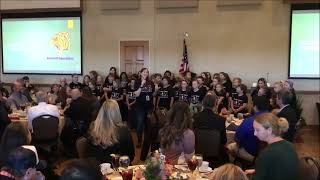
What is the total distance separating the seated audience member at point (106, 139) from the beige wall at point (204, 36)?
25.0 ft

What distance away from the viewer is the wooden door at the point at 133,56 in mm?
11938

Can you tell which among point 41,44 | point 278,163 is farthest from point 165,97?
point 278,163

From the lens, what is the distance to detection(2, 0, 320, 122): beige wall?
10.9m

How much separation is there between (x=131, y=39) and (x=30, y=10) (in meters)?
3.43

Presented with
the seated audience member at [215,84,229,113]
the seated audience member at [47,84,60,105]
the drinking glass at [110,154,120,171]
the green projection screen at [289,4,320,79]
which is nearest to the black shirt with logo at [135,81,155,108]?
the seated audience member at [215,84,229,113]

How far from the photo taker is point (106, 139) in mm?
3994

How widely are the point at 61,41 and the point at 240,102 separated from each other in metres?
6.53

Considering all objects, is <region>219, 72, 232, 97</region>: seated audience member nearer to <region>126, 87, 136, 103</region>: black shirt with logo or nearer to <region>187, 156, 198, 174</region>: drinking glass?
<region>126, 87, 136, 103</region>: black shirt with logo

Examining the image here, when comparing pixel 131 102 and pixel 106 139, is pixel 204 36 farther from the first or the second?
pixel 106 139

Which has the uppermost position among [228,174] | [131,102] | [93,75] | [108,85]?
[93,75]

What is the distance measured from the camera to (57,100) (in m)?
8.91

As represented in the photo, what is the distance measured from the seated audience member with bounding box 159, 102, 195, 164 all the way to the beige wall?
7355 mm

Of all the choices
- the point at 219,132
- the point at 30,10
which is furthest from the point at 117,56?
the point at 219,132

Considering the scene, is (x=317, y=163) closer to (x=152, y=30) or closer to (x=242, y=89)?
(x=242, y=89)
